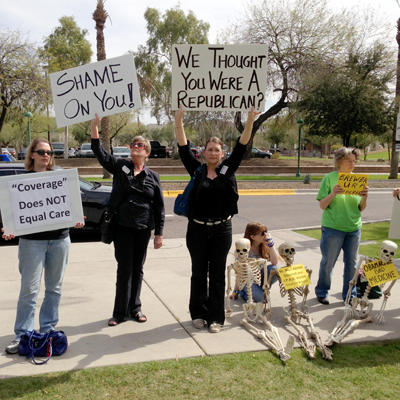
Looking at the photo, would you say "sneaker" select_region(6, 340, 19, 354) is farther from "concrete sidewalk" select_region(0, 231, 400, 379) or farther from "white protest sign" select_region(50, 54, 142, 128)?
"white protest sign" select_region(50, 54, 142, 128)

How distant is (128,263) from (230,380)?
4.94ft

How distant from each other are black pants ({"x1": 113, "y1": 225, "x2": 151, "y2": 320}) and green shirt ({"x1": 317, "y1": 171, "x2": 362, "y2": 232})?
200 cm

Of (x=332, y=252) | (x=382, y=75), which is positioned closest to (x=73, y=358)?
(x=332, y=252)

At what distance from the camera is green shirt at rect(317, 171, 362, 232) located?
4590mm

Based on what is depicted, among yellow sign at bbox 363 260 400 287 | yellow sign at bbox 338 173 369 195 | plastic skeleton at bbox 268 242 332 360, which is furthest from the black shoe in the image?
yellow sign at bbox 338 173 369 195

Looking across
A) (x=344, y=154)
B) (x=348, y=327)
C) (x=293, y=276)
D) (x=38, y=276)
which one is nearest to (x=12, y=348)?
(x=38, y=276)

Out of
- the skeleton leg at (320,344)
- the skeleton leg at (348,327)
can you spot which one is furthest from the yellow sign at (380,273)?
the skeleton leg at (320,344)

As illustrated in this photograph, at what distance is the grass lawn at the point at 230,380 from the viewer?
295 cm

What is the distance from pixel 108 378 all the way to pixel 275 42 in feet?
87.2

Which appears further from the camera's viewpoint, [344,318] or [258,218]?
[258,218]

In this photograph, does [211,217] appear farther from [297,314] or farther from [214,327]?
[297,314]

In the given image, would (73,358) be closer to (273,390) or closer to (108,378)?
(108,378)

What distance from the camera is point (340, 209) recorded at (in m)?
4.61

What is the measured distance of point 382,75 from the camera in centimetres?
2361
